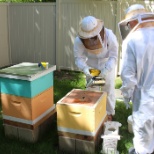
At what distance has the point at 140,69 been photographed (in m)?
2.17

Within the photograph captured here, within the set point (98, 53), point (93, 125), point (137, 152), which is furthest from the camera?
point (98, 53)

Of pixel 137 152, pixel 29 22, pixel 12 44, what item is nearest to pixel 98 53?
pixel 137 152

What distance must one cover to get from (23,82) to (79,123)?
78 cm

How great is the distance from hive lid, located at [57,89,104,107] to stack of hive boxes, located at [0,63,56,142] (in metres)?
0.32

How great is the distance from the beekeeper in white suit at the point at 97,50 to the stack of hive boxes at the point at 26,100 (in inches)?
18.7

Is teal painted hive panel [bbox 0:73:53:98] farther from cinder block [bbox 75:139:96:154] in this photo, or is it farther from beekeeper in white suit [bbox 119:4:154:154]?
beekeeper in white suit [bbox 119:4:154:154]

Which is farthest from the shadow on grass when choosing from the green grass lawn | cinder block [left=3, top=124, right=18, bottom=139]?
cinder block [left=3, top=124, right=18, bottom=139]

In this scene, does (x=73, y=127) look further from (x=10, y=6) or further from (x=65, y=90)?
(x=10, y=6)

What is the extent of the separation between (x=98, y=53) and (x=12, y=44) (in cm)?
430

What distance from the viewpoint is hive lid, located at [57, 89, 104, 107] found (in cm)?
278

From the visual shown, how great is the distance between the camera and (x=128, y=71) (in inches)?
85.7

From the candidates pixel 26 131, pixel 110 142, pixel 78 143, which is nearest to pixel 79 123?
pixel 78 143

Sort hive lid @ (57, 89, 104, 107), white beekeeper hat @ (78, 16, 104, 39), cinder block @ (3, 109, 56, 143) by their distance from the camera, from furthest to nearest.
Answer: cinder block @ (3, 109, 56, 143) < white beekeeper hat @ (78, 16, 104, 39) < hive lid @ (57, 89, 104, 107)

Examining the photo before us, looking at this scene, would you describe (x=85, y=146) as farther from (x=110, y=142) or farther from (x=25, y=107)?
(x=25, y=107)
